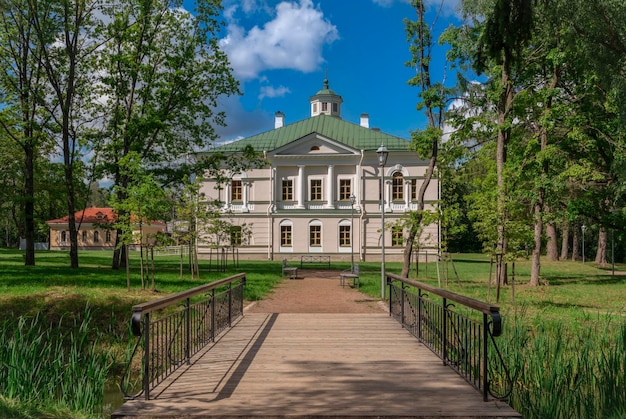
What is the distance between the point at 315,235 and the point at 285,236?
225cm

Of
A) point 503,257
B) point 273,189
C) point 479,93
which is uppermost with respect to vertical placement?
point 479,93

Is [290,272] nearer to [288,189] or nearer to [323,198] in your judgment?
[323,198]

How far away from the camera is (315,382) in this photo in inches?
230

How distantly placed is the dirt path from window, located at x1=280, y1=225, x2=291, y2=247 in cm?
1855

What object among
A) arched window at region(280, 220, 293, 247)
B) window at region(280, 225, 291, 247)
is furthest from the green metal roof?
window at region(280, 225, 291, 247)

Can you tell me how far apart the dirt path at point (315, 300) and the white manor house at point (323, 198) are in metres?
18.4

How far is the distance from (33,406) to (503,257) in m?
12.9

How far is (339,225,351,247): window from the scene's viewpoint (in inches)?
1533

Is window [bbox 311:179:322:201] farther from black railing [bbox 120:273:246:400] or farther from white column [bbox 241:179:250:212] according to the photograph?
black railing [bbox 120:273:246:400]

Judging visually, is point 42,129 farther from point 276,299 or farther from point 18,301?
point 276,299

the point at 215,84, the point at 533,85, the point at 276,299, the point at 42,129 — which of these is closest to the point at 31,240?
the point at 42,129

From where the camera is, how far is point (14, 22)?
2316 centimetres

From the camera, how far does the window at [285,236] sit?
39344mm

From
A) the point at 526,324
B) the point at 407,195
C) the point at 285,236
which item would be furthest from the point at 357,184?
the point at 526,324
